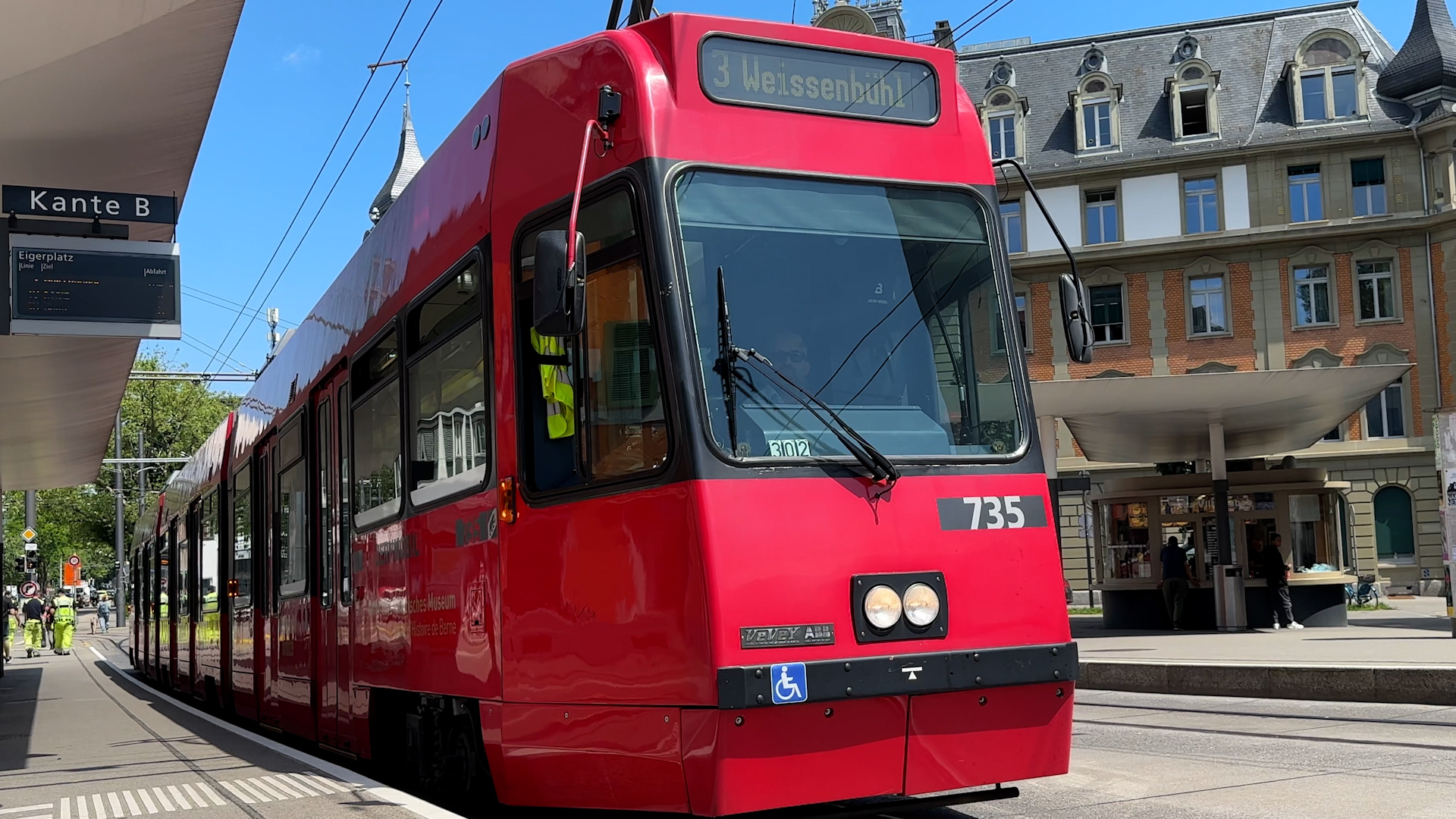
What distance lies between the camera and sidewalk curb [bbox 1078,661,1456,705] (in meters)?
12.5

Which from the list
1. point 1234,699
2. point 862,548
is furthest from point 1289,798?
point 1234,699

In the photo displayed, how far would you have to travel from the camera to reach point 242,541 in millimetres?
13992

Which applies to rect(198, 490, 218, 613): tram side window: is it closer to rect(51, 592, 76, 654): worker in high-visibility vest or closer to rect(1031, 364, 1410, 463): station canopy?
rect(1031, 364, 1410, 463): station canopy

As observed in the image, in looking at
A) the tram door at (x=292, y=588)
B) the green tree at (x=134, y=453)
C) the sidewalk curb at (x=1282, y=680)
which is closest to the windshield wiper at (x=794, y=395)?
the tram door at (x=292, y=588)

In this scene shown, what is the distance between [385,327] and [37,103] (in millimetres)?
4048

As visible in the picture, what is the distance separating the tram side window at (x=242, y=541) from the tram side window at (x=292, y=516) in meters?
1.63

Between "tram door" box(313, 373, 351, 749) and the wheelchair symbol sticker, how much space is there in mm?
4348

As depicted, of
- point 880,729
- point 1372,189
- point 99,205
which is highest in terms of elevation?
point 1372,189

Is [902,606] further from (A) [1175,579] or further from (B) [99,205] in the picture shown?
(A) [1175,579]

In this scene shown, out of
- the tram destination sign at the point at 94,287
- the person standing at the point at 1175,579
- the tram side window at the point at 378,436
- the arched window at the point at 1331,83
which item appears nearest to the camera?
the tram side window at the point at 378,436

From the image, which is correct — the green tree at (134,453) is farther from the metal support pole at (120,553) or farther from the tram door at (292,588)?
the tram door at (292,588)

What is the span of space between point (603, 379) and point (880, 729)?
1689 mm

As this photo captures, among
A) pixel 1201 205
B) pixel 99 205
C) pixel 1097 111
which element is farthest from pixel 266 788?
pixel 1097 111

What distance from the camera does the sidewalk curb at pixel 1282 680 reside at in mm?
12469
